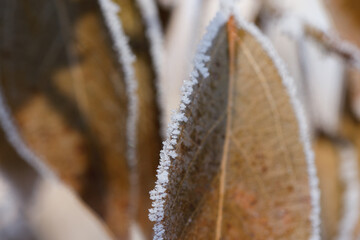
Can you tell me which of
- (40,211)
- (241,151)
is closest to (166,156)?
(241,151)

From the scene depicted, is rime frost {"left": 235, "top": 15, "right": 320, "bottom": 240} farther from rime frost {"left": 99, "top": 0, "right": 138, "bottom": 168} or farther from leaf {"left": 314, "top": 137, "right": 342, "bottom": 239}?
leaf {"left": 314, "top": 137, "right": 342, "bottom": 239}

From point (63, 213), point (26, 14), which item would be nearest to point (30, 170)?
point (63, 213)

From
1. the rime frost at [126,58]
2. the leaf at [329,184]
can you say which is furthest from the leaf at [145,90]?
the leaf at [329,184]

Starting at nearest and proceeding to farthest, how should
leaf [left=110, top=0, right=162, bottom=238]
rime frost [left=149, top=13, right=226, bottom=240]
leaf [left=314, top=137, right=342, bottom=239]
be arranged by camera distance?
rime frost [left=149, top=13, right=226, bottom=240] < leaf [left=110, top=0, right=162, bottom=238] < leaf [left=314, top=137, right=342, bottom=239]

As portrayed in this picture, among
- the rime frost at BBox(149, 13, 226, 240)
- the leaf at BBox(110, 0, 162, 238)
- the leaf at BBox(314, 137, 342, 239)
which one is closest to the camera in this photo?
the rime frost at BBox(149, 13, 226, 240)

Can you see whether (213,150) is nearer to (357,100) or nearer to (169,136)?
Result: (169,136)

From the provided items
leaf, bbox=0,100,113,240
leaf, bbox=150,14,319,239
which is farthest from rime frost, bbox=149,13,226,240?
leaf, bbox=0,100,113,240

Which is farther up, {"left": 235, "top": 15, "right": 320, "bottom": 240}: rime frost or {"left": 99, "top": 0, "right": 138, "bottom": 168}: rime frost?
{"left": 99, "top": 0, "right": 138, "bottom": 168}: rime frost
